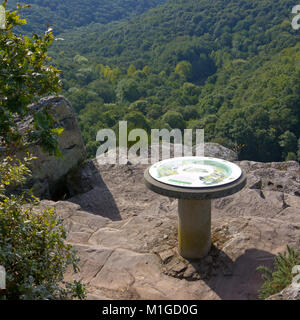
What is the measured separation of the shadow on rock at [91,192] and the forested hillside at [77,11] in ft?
218

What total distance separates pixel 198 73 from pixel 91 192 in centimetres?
7434

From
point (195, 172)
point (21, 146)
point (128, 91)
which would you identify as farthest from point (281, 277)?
point (128, 91)

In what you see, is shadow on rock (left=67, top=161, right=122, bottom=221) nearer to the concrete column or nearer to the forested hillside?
the concrete column

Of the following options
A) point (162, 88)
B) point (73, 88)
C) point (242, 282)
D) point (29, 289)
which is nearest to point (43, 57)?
point (29, 289)

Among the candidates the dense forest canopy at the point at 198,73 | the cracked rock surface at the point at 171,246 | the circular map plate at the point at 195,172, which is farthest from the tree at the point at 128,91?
the circular map plate at the point at 195,172

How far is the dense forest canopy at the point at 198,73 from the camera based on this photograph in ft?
149

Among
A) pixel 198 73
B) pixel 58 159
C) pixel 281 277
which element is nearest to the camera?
pixel 281 277

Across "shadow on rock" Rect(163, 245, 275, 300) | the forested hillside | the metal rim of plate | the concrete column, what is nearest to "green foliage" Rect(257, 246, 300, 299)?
"shadow on rock" Rect(163, 245, 275, 300)

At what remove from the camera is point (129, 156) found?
12.4m

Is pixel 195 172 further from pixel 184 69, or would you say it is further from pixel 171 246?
pixel 184 69

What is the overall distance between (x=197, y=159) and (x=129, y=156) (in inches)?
199

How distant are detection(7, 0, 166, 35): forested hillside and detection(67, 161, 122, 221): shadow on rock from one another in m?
66.4

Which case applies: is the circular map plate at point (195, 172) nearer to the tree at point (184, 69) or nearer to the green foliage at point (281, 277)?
the green foliage at point (281, 277)

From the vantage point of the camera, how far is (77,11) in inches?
3969
